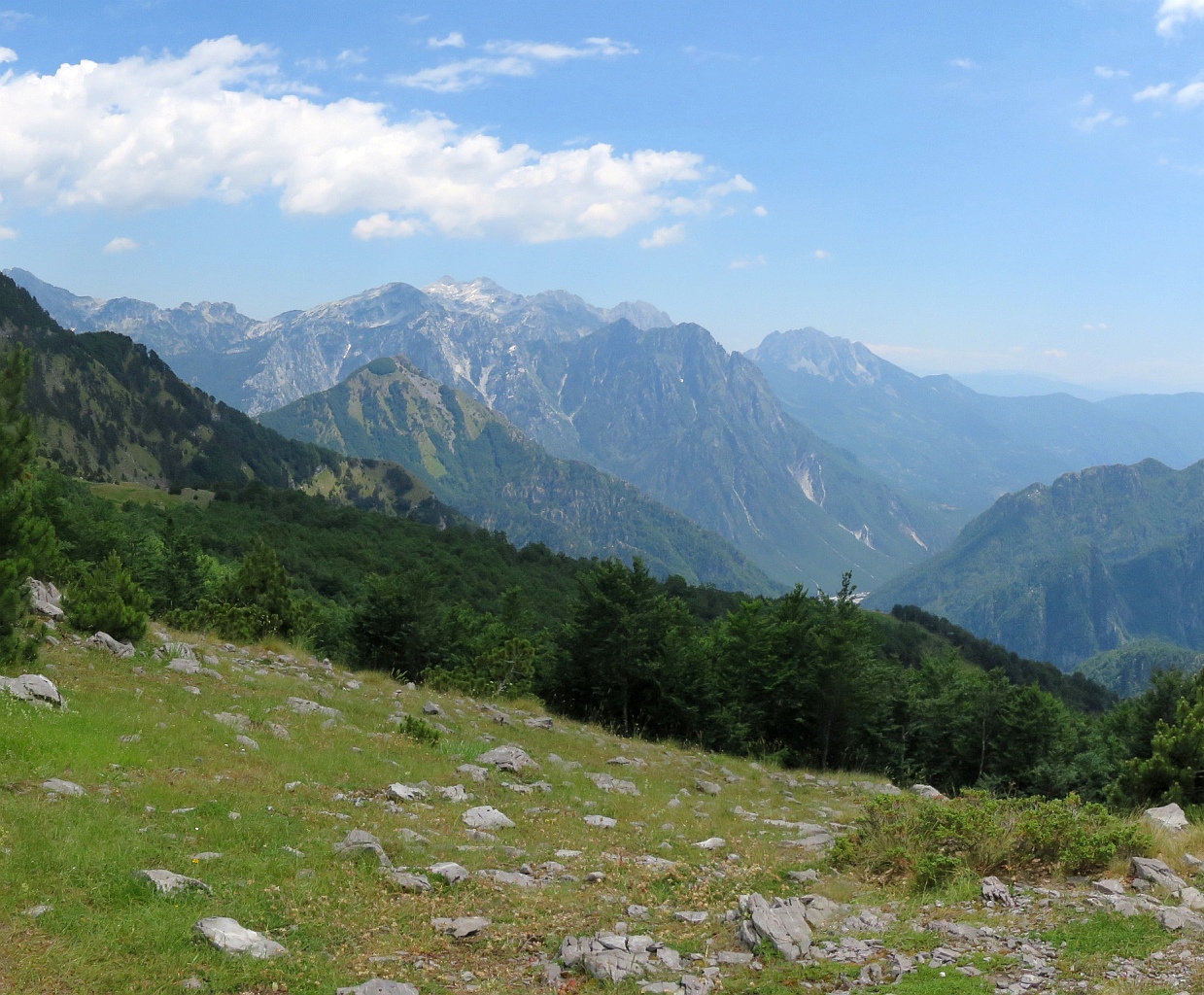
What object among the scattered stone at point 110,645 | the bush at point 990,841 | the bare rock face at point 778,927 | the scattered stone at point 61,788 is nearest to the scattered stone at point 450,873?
the bare rock face at point 778,927

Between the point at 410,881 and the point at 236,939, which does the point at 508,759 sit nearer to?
the point at 410,881

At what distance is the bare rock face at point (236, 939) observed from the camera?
335 inches

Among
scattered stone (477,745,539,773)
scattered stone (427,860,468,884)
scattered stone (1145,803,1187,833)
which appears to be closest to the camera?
scattered stone (427,860,468,884)

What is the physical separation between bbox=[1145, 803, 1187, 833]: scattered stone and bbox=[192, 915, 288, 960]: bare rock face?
14075 millimetres

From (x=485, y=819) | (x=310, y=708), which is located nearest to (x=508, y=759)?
(x=485, y=819)

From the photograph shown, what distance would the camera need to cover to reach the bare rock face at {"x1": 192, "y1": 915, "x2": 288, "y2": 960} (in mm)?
8500

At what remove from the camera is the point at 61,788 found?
38.3 ft

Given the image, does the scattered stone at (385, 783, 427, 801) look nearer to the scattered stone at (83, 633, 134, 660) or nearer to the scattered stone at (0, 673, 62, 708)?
the scattered stone at (0, 673, 62, 708)

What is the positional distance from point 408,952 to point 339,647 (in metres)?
33.3

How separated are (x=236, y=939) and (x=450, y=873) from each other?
10.8 feet

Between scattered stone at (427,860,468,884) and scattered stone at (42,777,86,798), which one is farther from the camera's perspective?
scattered stone at (42,777,86,798)

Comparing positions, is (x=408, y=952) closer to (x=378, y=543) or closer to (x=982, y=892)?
(x=982, y=892)

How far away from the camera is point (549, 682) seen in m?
35.7

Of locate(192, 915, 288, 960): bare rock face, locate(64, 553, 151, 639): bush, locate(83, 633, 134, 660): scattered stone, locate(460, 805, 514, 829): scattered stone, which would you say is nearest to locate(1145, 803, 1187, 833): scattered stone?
locate(460, 805, 514, 829): scattered stone
